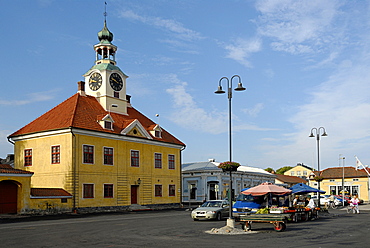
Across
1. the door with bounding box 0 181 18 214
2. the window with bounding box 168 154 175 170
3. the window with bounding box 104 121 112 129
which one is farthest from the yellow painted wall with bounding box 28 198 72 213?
the window with bounding box 168 154 175 170

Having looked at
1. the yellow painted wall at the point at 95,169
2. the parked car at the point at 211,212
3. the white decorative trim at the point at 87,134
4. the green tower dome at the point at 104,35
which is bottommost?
the parked car at the point at 211,212

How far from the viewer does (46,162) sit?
3809 centimetres

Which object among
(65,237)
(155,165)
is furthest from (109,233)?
(155,165)

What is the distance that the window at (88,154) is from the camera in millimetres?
37719

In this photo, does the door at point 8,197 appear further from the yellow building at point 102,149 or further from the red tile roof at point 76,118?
the red tile roof at point 76,118

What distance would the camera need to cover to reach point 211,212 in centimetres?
2595

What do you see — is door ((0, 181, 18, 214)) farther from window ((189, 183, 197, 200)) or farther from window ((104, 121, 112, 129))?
window ((189, 183, 197, 200))

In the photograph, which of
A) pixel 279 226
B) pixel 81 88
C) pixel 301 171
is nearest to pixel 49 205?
pixel 81 88

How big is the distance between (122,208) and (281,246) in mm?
28792

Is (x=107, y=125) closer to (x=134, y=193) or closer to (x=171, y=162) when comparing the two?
(x=134, y=193)

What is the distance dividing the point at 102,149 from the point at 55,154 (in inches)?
168

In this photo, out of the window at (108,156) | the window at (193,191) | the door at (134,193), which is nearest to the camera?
the window at (108,156)

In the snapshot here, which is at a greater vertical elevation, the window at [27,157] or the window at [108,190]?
the window at [27,157]

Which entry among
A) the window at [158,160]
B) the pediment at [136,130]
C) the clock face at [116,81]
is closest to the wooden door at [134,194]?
the window at [158,160]
